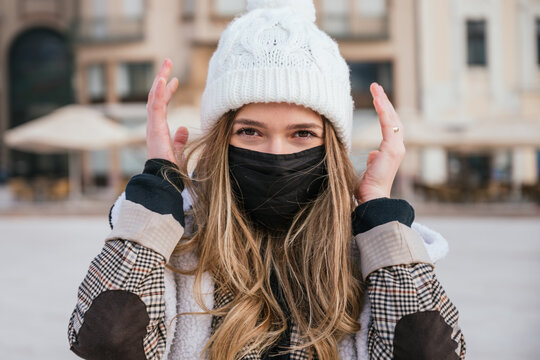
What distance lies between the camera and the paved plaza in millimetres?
4059

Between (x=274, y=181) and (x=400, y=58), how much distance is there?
21.2 m

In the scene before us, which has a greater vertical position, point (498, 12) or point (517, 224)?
point (498, 12)

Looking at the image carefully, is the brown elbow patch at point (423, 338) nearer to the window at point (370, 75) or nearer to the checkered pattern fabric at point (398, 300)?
the checkered pattern fabric at point (398, 300)

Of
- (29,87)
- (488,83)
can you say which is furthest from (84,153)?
(488,83)

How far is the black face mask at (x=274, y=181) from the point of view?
1803 mm

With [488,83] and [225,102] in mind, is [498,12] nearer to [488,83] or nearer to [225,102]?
[488,83]

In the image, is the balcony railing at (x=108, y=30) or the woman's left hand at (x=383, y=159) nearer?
the woman's left hand at (x=383, y=159)

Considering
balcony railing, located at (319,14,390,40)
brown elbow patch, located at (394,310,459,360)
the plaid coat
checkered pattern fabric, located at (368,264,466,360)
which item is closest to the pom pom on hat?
the plaid coat

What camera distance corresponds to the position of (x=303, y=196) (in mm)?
1860

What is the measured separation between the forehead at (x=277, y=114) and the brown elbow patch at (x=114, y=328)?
676mm

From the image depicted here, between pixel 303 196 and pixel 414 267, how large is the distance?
0.47 m

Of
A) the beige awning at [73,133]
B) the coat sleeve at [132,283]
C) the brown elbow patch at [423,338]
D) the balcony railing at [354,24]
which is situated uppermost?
the balcony railing at [354,24]

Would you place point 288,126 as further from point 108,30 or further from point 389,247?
point 108,30

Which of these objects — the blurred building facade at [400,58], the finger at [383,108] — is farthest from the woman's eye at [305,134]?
the blurred building facade at [400,58]
